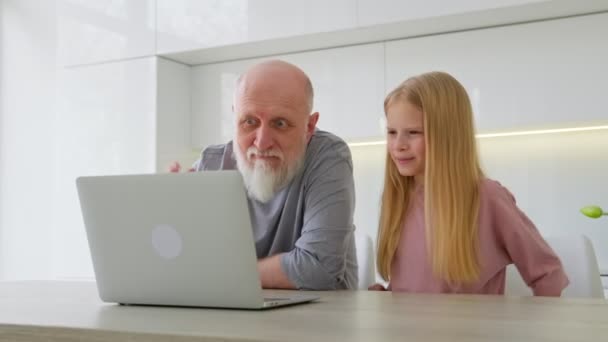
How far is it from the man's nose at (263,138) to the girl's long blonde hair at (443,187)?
267 millimetres

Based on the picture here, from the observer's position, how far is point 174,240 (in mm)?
1077

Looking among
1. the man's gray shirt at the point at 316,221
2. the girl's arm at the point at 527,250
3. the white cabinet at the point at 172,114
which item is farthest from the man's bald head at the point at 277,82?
the white cabinet at the point at 172,114

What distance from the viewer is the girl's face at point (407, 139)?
1.63 m

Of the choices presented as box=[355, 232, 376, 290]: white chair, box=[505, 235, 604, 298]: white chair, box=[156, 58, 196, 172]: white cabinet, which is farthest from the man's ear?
box=[156, 58, 196, 172]: white cabinet

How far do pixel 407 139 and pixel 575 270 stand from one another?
0.44 m

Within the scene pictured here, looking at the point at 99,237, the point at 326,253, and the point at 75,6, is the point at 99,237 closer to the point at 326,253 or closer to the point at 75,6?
the point at 326,253

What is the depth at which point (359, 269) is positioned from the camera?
1888 millimetres

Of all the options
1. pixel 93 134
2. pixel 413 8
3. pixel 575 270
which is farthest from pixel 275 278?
pixel 93 134

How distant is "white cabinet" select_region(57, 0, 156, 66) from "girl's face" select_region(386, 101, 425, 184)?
1.77 meters

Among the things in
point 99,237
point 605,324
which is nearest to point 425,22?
point 99,237

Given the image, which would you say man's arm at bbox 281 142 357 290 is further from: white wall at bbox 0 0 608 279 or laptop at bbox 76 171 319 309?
white wall at bbox 0 0 608 279

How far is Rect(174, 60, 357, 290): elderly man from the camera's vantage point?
64.4 inches

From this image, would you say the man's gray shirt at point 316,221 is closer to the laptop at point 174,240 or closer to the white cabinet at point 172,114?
the laptop at point 174,240

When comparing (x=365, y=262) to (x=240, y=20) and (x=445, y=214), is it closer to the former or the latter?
(x=445, y=214)
